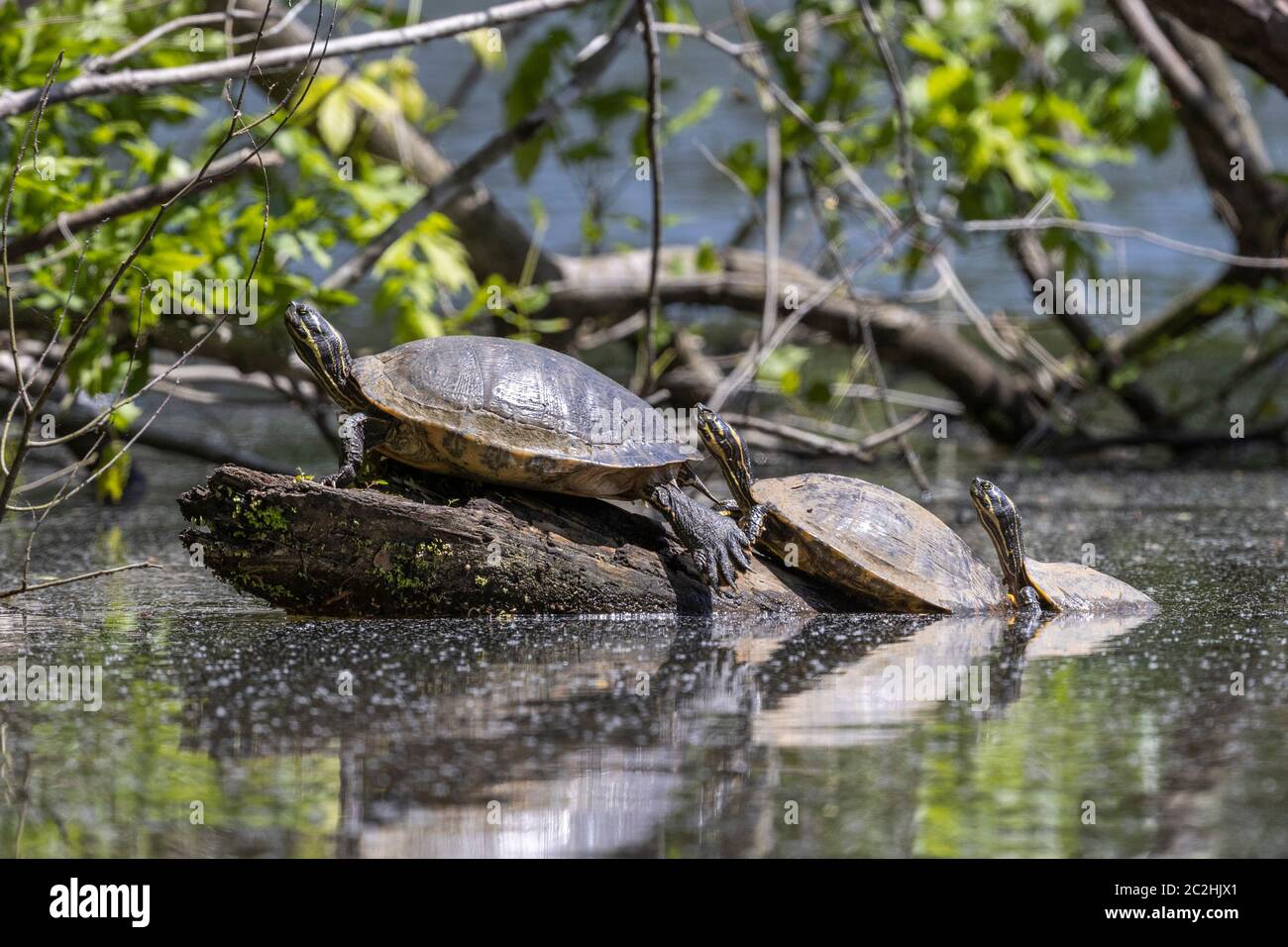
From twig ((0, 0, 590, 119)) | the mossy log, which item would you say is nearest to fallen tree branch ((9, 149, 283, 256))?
twig ((0, 0, 590, 119))

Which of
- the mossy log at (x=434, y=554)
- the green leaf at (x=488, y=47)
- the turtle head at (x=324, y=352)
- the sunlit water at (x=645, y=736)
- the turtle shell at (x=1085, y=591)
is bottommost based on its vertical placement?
the sunlit water at (x=645, y=736)

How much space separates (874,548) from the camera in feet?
11.6

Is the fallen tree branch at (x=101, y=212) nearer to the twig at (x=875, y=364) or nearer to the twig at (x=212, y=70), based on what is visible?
the twig at (x=212, y=70)

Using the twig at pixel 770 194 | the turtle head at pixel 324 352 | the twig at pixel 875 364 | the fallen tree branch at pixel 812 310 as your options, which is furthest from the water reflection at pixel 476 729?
the fallen tree branch at pixel 812 310

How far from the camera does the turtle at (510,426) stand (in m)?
3.38

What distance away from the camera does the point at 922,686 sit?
282cm

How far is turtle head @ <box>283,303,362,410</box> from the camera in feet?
11.6

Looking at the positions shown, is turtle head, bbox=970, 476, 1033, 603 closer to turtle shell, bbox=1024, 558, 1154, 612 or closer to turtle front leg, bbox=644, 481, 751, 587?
turtle shell, bbox=1024, 558, 1154, 612

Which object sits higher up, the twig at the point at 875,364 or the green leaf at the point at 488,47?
the green leaf at the point at 488,47

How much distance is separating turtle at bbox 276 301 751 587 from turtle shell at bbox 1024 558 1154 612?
32.6 inches

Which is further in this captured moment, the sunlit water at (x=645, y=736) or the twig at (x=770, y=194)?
the twig at (x=770, y=194)

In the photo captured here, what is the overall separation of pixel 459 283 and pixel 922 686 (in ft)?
11.0

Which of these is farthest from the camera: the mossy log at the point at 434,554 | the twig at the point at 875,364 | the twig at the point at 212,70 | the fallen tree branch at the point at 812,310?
the fallen tree branch at the point at 812,310
